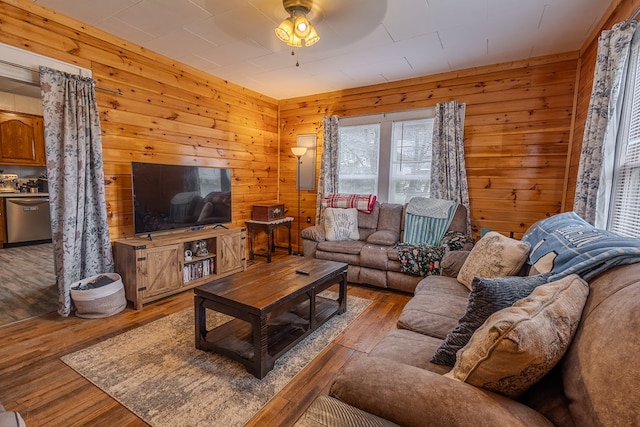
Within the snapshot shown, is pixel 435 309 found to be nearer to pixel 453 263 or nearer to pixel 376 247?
pixel 453 263

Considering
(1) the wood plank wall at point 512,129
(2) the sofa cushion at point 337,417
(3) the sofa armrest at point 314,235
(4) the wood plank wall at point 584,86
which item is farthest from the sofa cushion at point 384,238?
(2) the sofa cushion at point 337,417

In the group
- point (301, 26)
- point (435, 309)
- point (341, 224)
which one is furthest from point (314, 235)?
point (301, 26)

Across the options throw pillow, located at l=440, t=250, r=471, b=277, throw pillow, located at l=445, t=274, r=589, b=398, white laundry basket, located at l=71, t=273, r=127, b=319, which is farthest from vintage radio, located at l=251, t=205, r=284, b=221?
throw pillow, located at l=445, t=274, r=589, b=398

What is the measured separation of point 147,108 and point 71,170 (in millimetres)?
1070

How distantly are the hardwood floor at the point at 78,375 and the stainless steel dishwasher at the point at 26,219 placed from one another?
3.71 m

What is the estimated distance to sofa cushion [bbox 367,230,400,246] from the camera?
3590 mm

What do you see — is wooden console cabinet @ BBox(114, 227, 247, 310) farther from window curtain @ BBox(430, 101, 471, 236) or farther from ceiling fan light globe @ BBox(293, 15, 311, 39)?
window curtain @ BBox(430, 101, 471, 236)

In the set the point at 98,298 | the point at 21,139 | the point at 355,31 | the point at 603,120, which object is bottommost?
the point at 98,298

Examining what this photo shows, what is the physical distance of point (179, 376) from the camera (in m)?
1.84

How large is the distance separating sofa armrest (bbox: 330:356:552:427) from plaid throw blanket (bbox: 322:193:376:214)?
10.3 ft

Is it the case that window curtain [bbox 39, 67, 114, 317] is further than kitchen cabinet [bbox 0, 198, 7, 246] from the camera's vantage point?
No

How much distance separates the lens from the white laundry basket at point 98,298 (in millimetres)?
2525

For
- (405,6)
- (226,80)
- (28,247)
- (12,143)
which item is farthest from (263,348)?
(12,143)

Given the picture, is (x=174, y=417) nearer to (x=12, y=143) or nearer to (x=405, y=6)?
(x=405, y=6)
